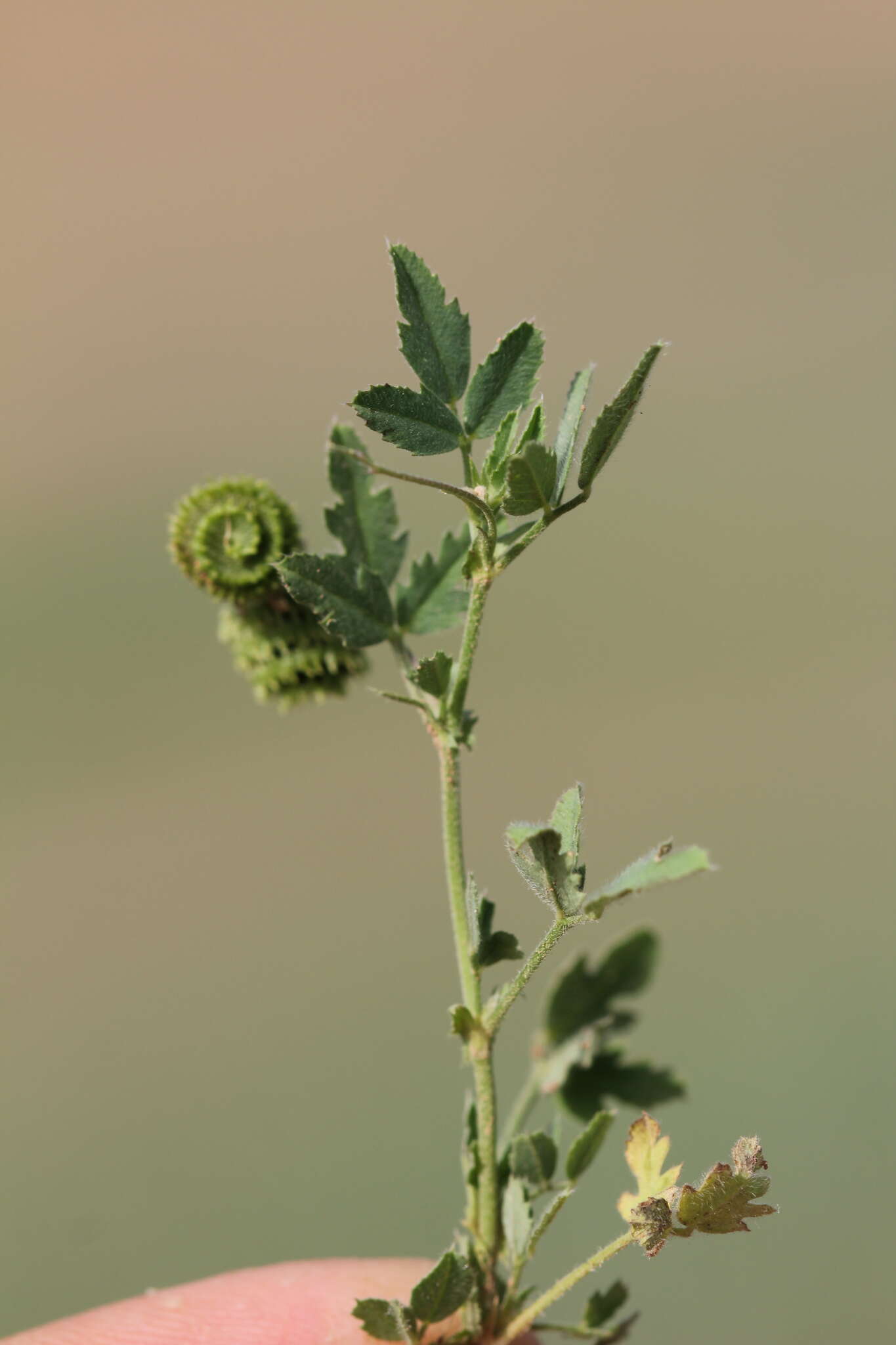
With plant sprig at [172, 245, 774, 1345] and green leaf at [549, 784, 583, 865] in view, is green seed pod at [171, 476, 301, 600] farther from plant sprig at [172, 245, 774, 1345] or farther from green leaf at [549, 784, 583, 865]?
green leaf at [549, 784, 583, 865]

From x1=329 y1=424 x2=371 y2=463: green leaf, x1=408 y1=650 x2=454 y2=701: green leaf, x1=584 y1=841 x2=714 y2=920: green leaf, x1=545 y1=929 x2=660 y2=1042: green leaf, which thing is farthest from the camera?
x1=545 y1=929 x2=660 y2=1042: green leaf

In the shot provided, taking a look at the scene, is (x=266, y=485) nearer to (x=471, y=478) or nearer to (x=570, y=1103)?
(x=471, y=478)

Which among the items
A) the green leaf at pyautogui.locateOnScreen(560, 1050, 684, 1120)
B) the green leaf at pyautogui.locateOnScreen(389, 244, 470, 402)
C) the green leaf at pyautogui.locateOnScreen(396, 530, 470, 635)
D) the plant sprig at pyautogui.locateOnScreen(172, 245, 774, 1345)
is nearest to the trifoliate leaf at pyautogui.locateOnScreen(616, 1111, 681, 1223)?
the plant sprig at pyautogui.locateOnScreen(172, 245, 774, 1345)

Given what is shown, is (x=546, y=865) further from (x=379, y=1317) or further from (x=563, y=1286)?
(x=379, y=1317)

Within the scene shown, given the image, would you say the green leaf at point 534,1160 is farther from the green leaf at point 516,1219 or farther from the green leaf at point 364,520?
the green leaf at point 364,520

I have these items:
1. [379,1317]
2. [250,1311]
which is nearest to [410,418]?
[379,1317]

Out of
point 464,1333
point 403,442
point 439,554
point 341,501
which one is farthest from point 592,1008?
point 403,442

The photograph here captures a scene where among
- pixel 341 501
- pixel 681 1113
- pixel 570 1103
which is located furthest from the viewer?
pixel 681 1113
